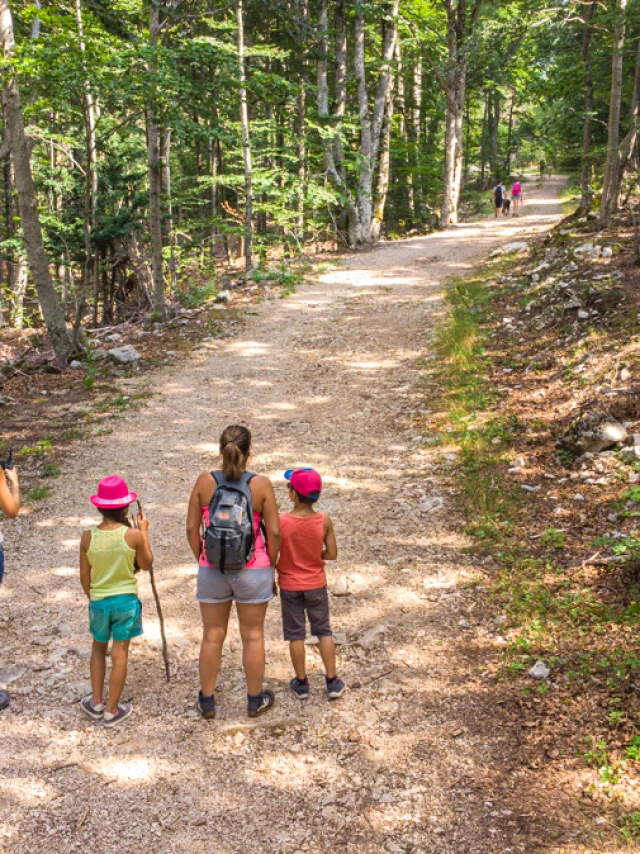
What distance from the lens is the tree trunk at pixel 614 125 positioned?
12047mm

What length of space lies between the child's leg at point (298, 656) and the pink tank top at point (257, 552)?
2.40ft

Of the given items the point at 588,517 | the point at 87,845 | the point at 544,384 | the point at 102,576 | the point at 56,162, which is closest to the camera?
the point at 87,845

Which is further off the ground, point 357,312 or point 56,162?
point 56,162

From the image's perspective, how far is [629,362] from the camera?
8.08 metres

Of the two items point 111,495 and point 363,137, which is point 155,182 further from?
point 363,137

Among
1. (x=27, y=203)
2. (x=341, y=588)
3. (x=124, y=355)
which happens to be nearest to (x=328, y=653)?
(x=341, y=588)

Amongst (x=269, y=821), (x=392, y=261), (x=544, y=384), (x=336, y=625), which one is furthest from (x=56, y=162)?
(x=269, y=821)

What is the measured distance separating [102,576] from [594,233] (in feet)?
47.4

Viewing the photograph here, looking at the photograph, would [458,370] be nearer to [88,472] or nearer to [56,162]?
[88,472]

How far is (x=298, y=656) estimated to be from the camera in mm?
4324

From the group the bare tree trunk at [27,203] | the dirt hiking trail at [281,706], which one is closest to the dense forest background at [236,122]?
the bare tree trunk at [27,203]

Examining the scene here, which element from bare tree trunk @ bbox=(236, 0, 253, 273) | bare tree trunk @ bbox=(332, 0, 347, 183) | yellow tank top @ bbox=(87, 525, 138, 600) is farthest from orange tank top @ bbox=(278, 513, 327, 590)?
bare tree trunk @ bbox=(332, 0, 347, 183)

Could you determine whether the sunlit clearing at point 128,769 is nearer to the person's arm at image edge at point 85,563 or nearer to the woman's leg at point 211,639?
the woman's leg at point 211,639

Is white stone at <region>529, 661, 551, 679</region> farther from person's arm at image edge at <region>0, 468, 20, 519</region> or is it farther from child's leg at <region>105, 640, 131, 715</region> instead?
person's arm at image edge at <region>0, 468, 20, 519</region>
